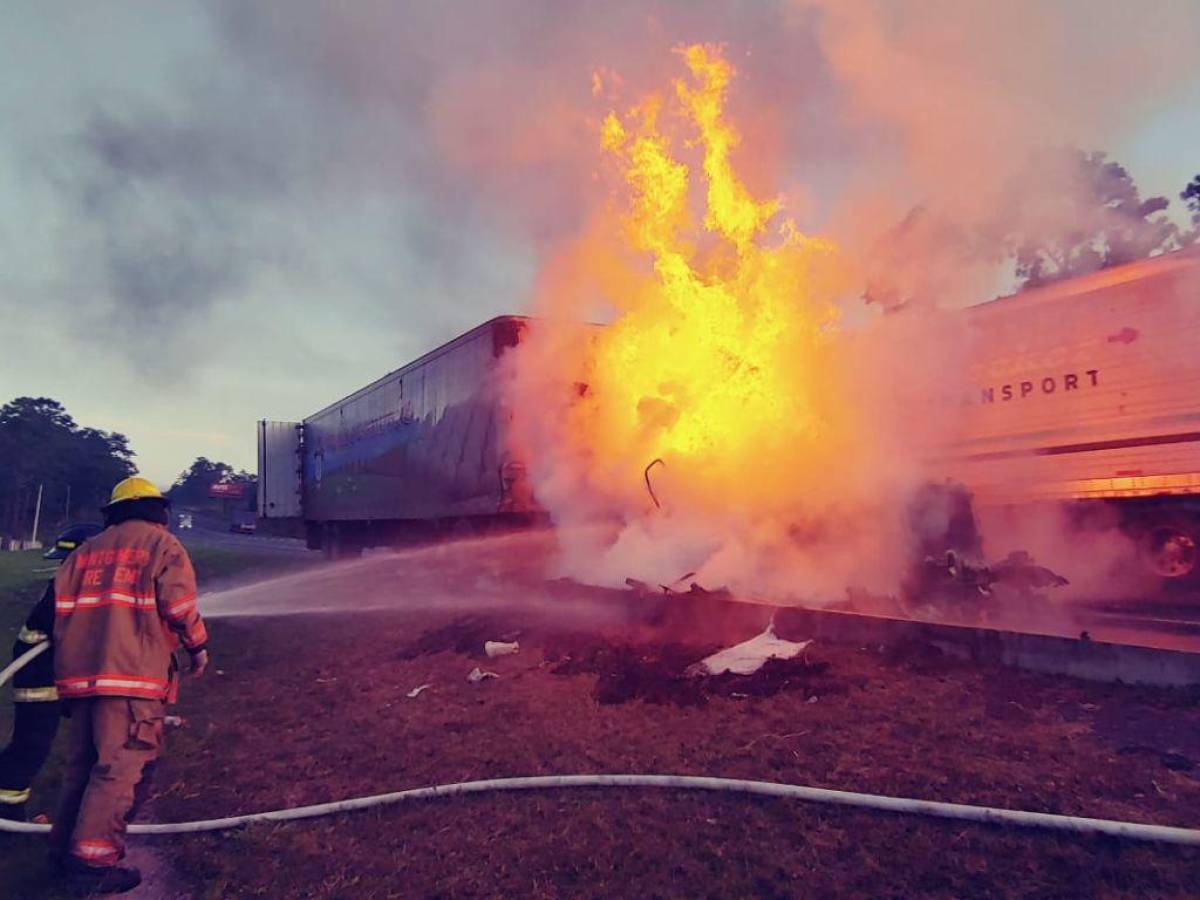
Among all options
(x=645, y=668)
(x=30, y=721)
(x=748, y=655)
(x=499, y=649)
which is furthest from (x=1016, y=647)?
(x=30, y=721)

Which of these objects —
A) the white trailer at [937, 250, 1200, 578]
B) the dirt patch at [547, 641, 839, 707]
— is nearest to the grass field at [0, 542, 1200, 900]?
the dirt patch at [547, 641, 839, 707]

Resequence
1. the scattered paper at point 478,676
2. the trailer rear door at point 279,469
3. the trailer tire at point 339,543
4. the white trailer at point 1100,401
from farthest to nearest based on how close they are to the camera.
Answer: the trailer rear door at point 279,469, the trailer tire at point 339,543, the white trailer at point 1100,401, the scattered paper at point 478,676

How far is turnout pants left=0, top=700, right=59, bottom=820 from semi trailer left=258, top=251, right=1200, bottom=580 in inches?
280

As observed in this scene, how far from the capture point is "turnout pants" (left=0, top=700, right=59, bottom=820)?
459 cm

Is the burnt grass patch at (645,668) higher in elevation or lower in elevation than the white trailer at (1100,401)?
→ lower

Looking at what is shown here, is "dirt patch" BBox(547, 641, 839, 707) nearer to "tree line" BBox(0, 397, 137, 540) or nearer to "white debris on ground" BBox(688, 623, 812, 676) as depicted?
"white debris on ground" BBox(688, 623, 812, 676)

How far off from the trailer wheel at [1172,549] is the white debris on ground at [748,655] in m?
6.23

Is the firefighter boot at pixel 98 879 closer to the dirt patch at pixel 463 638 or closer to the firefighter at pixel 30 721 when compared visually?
the firefighter at pixel 30 721

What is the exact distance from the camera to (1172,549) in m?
9.97

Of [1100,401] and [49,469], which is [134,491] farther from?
[49,469]

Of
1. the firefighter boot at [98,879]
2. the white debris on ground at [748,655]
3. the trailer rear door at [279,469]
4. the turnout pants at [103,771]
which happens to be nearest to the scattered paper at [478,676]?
the white debris on ground at [748,655]

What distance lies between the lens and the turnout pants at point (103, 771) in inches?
154

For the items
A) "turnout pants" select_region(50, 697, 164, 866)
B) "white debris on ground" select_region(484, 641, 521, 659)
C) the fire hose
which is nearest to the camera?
the fire hose

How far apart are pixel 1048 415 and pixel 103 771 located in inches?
444
